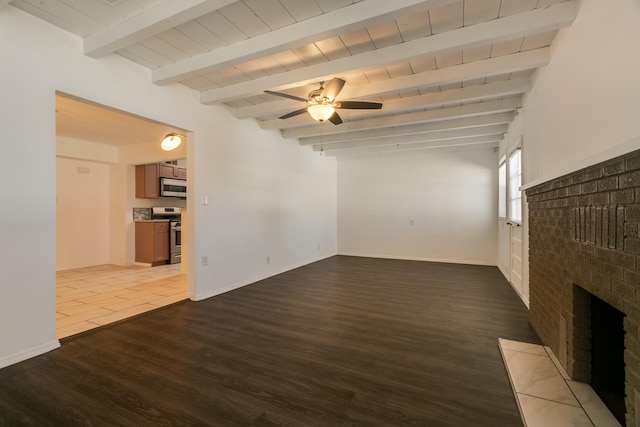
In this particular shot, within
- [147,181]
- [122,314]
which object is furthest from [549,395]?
[147,181]

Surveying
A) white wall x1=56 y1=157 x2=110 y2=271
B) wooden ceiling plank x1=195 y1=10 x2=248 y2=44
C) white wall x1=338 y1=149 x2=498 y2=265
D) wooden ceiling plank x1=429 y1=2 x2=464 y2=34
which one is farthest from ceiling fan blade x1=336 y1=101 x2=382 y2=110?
white wall x1=56 y1=157 x2=110 y2=271

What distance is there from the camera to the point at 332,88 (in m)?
2.83

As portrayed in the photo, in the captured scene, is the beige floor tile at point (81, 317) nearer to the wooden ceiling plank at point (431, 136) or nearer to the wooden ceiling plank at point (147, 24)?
the wooden ceiling plank at point (147, 24)

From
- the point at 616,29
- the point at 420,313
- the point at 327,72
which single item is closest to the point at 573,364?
the point at 420,313

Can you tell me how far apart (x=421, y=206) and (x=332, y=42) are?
492 cm

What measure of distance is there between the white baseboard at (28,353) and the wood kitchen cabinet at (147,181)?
4.38 metres

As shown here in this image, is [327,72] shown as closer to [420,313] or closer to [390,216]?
[420,313]

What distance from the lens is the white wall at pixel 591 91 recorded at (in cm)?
144

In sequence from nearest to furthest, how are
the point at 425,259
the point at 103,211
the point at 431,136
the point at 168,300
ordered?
the point at 168,300, the point at 431,136, the point at 103,211, the point at 425,259

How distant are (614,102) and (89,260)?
8116mm

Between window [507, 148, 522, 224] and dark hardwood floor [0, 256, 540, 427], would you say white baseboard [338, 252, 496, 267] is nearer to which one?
window [507, 148, 522, 224]

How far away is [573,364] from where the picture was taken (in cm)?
189

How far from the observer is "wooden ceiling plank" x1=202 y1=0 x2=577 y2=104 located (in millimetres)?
2070

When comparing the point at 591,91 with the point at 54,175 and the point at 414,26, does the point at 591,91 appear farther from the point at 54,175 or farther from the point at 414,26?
the point at 54,175
